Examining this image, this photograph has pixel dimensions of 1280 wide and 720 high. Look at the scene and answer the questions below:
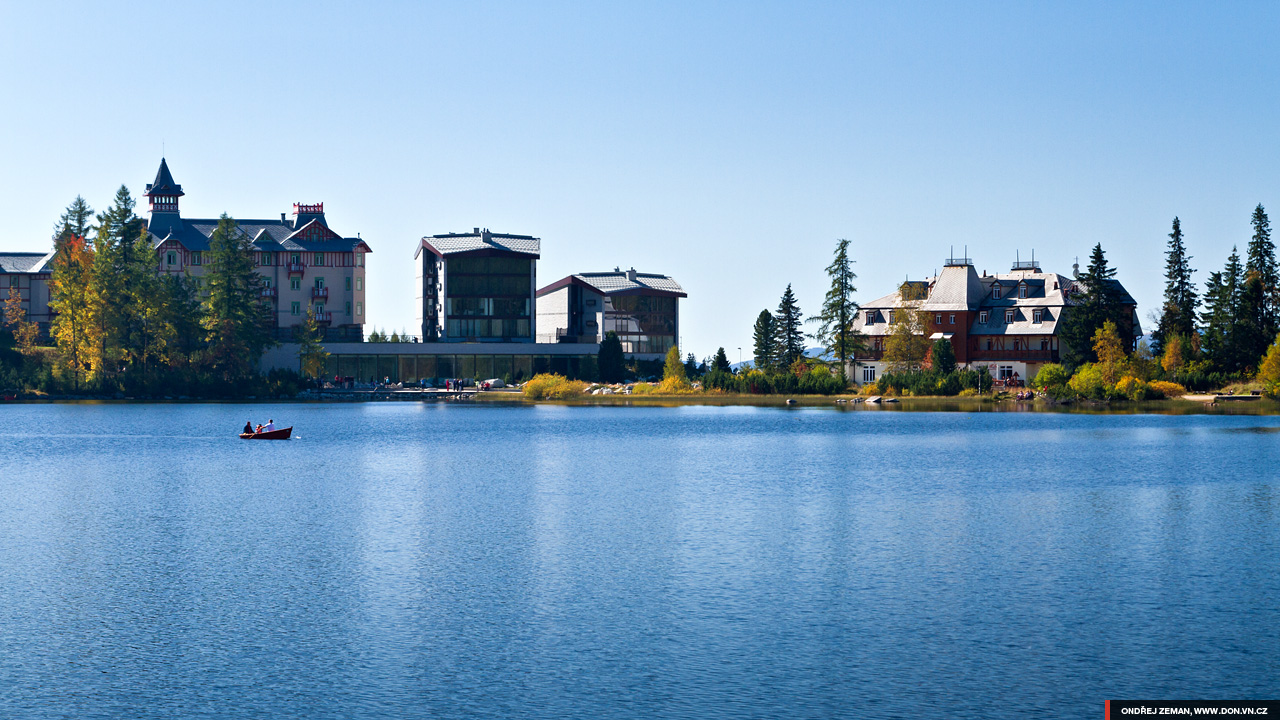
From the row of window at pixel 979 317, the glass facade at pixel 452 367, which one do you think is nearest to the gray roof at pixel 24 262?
the glass facade at pixel 452 367

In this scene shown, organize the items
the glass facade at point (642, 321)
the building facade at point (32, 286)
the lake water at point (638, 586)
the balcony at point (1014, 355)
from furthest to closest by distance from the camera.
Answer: the glass facade at point (642, 321) → the building facade at point (32, 286) → the balcony at point (1014, 355) → the lake water at point (638, 586)

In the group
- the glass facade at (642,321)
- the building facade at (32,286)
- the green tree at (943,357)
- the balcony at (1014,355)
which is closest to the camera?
the green tree at (943,357)

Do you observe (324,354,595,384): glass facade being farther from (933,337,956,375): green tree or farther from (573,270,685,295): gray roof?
(933,337,956,375): green tree

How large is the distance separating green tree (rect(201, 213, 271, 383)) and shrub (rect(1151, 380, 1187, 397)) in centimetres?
9153

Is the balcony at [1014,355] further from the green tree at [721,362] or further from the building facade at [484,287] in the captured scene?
the building facade at [484,287]

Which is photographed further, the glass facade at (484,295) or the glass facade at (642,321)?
the glass facade at (642,321)

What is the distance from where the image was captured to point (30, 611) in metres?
26.3

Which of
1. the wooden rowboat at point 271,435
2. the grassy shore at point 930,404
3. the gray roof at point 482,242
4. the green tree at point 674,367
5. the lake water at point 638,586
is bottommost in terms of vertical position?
the lake water at point 638,586

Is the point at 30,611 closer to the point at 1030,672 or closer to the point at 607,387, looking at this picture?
the point at 1030,672

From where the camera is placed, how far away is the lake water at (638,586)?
20422 mm

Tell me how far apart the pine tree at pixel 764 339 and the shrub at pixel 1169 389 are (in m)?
40.8

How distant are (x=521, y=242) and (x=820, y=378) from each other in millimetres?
49295

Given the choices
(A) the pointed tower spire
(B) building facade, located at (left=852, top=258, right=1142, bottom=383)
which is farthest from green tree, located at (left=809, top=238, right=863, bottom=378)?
(A) the pointed tower spire

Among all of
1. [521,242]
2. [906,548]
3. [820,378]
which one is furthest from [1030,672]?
[521,242]
